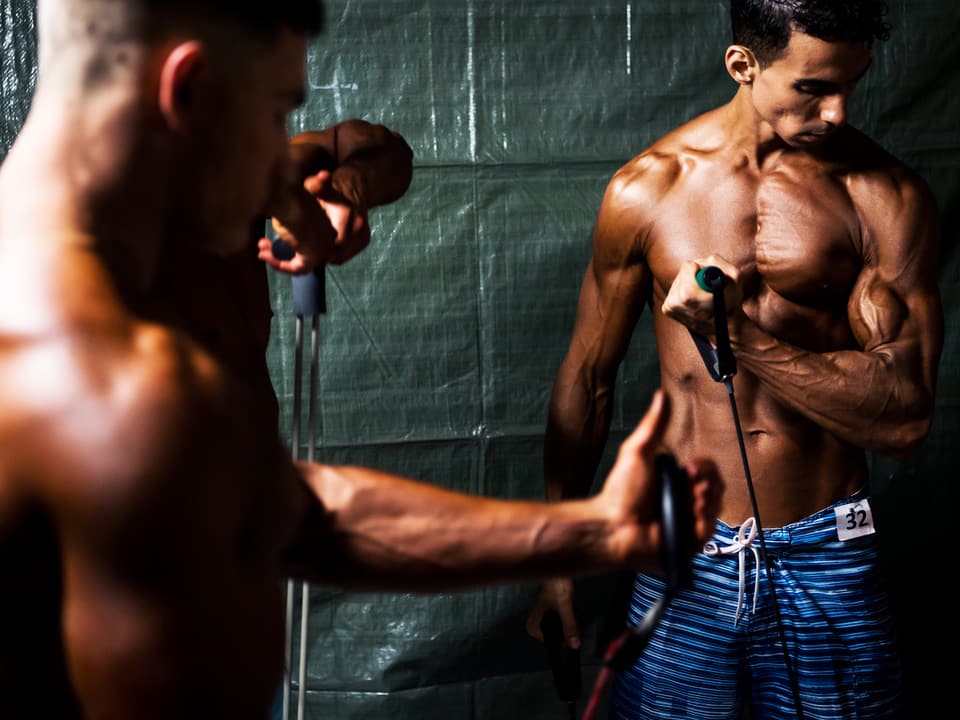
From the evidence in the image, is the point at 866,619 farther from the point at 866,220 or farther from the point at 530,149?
the point at 530,149

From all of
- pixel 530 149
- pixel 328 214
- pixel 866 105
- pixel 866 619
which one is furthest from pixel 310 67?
pixel 866 619

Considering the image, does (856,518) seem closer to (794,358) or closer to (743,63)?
(794,358)

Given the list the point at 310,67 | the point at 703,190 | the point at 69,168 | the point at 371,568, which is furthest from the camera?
the point at 310,67

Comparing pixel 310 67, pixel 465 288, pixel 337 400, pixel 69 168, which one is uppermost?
pixel 69 168

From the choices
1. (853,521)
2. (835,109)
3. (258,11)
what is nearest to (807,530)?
(853,521)

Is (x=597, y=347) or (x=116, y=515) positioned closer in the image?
Answer: (x=116, y=515)

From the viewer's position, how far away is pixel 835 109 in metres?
1.52

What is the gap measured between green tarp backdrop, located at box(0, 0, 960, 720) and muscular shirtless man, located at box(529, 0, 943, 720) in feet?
1.74

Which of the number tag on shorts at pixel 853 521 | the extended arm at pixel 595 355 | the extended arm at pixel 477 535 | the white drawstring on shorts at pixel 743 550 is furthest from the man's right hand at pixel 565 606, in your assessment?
the extended arm at pixel 477 535

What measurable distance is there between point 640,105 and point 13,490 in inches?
69.7

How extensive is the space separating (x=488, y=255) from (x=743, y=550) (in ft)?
2.83

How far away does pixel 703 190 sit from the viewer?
1.64m

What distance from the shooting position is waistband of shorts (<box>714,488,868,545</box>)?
1.56m

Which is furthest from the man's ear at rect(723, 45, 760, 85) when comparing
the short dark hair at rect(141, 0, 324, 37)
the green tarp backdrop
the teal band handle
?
the short dark hair at rect(141, 0, 324, 37)
